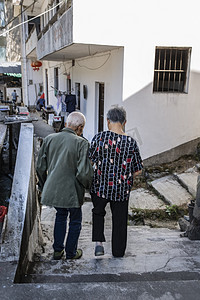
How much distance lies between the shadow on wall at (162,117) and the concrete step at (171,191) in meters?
1.02

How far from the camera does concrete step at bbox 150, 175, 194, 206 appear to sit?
19.2 feet

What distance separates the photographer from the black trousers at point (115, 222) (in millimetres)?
2844

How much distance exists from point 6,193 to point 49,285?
5201 millimetres

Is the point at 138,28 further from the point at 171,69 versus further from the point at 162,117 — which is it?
the point at 162,117

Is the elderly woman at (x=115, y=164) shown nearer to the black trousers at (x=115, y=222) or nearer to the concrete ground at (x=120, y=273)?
the black trousers at (x=115, y=222)

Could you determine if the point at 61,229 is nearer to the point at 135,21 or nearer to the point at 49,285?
the point at 49,285

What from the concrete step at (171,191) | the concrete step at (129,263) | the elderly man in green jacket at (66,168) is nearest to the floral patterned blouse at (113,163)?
the elderly man in green jacket at (66,168)

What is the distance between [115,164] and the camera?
271 cm

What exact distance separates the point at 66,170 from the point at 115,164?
1.62ft

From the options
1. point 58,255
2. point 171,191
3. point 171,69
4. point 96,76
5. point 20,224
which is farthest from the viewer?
point 96,76

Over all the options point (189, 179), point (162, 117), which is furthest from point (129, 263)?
point (162, 117)

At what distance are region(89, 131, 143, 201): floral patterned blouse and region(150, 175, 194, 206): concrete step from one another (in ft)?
11.0

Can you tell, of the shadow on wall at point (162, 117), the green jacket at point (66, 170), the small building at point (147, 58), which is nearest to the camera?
the green jacket at point (66, 170)

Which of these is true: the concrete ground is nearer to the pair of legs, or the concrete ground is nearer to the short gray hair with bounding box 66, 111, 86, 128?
the pair of legs
